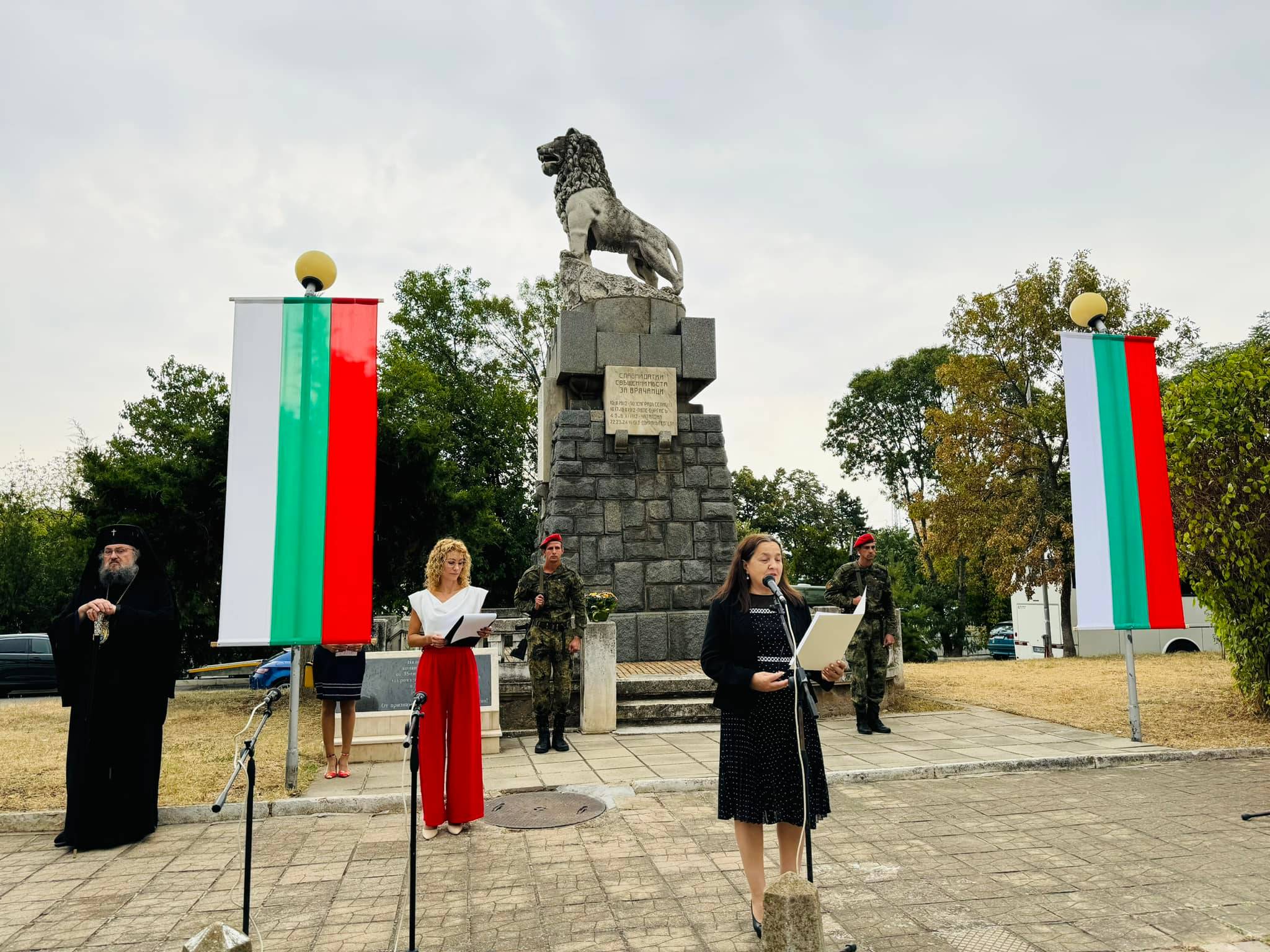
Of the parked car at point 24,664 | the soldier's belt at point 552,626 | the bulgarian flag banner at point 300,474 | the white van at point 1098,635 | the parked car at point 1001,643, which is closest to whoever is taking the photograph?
the bulgarian flag banner at point 300,474

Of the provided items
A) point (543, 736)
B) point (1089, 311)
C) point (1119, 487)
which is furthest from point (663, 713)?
point (1089, 311)

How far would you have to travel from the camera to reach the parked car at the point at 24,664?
18484 mm

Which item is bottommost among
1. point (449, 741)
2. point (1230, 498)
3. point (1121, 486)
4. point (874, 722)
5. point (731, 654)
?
point (874, 722)

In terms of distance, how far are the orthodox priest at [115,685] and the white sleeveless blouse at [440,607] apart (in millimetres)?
1600

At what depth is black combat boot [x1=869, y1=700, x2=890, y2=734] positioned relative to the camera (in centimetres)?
820

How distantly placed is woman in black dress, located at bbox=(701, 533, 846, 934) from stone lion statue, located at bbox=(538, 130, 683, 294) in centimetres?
951

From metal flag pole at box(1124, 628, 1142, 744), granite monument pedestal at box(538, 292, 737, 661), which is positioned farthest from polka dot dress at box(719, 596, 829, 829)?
granite monument pedestal at box(538, 292, 737, 661)

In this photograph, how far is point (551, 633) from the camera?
25.4 ft

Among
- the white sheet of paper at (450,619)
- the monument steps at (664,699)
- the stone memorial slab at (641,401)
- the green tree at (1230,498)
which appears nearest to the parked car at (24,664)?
the stone memorial slab at (641,401)

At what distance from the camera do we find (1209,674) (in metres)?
12.0

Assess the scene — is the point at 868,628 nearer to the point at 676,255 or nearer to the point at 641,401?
the point at 641,401

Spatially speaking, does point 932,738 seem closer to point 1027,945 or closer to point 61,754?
point 1027,945

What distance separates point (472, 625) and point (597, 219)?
357 inches

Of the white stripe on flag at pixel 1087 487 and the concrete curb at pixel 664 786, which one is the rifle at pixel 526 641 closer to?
the concrete curb at pixel 664 786
